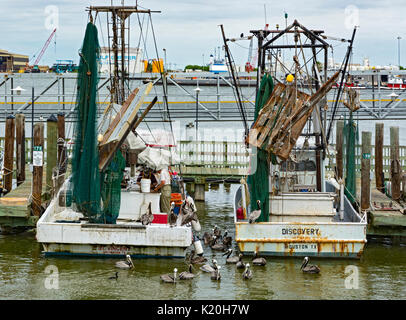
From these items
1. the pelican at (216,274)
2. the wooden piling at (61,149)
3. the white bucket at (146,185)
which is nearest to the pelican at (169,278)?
the pelican at (216,274)

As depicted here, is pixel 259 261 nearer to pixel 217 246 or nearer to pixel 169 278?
pixel 217 246

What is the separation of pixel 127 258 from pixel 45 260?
Answer: 9.67ft

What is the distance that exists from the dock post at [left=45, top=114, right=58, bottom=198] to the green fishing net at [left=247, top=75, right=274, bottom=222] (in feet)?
28.3

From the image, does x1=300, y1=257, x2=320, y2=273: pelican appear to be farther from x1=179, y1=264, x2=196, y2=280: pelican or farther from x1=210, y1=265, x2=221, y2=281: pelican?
x1=179, y1=264, x2=196, y2=280: pelican

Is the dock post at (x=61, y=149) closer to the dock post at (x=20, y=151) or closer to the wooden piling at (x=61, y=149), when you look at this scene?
the wooden piling at (x=61, y=149)

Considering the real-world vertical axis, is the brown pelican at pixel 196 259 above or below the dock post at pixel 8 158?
below

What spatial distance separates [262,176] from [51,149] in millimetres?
9489

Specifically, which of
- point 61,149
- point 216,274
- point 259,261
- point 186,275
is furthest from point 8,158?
point 259,261

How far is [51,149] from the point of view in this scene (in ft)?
97.1

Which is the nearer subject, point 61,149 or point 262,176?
point 262,176

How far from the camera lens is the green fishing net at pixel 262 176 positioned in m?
24.0

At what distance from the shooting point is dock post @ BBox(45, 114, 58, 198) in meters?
29.4

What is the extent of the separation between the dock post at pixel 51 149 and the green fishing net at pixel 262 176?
340 inches

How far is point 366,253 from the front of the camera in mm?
25453
